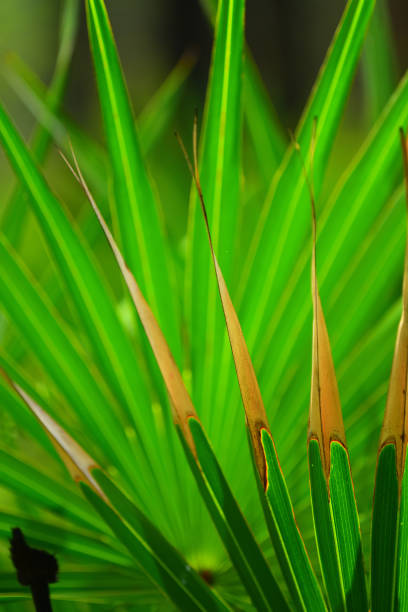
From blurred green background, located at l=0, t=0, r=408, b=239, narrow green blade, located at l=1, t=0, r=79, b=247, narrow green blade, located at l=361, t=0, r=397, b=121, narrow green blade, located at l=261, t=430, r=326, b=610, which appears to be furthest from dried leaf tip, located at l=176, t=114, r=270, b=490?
blurred green background, located at l=0, t=0, r=408, b=239

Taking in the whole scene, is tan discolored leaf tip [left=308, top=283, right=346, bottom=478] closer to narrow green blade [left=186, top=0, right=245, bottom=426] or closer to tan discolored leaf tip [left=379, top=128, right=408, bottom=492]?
tan discolored leaf tip [left=379, top=128, right=408, bottom=492]

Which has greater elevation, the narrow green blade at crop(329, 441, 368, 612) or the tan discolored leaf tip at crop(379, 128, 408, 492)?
the tan discolored leaf tip at crop(379, 128, 408, 492)

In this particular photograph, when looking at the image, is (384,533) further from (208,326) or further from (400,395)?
(208,326)

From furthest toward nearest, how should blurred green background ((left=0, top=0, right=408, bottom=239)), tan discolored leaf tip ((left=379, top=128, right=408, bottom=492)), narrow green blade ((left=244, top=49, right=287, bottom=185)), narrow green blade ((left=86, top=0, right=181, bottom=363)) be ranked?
blurred green background ((left=0, top=0, right=408, bottom=239))
narrow green blade ((left=244, top=49, right=287, bottom=185))
narrow green blade ((left=86, top=0, right=181, bottom=363))
tan discolored leaf tip ((left=379, top=128, right=408, bottom=492))

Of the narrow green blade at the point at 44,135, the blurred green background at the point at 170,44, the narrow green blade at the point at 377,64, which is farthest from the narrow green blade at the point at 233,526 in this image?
the blurred green background at the point at 170,44

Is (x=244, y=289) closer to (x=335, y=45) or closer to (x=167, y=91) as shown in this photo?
(x=335, y=45)

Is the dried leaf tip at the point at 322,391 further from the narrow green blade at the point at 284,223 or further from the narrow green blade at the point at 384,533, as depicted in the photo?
the narrow green blade at the point at 284,223


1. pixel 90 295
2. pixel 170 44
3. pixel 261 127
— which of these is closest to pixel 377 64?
pixel 261 127
